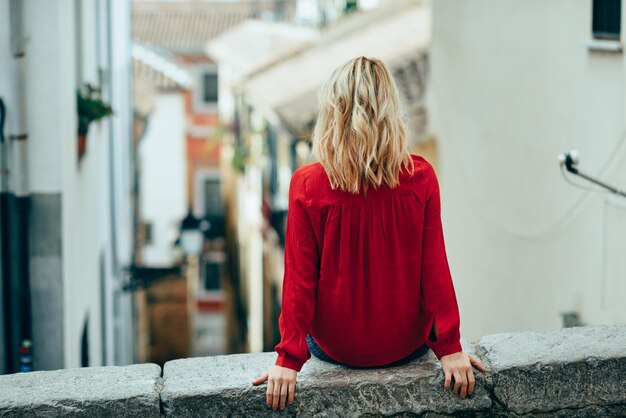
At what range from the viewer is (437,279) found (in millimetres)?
3641

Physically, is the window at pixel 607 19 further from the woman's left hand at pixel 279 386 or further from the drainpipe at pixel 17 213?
the drainpipe at pixel 17 213

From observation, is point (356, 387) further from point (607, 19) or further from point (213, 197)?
point (213, 197)

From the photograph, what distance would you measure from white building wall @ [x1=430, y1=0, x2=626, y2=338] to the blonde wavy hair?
252 centimetres

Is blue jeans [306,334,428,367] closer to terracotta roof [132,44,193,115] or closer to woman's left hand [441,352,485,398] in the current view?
woman's left hand [441,352,485,398]

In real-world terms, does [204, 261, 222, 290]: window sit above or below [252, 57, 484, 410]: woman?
below

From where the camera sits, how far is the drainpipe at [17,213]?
6.42 metres

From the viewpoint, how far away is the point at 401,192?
359cm

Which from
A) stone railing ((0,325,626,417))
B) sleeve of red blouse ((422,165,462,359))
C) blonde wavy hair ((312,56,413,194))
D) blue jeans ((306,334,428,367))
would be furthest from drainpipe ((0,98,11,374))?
sleeve of red blouse ((422,165,462,359))

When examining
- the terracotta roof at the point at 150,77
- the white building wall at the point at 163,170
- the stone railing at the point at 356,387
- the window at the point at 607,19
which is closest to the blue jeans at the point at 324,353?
the stone railing at the point at 356,387

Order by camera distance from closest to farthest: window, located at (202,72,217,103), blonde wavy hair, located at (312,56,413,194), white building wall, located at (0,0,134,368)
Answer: blonde wavy hair, located at (312,56,413,194) → white building wall, located at (0,0,134,368) → window, located at (202,72,217,103)

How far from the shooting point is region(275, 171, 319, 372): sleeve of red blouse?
3.57 meters

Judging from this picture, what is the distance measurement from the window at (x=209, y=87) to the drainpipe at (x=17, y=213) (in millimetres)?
28559

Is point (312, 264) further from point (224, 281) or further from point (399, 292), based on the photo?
point (224, 281)

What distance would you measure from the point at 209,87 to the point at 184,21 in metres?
3.63
